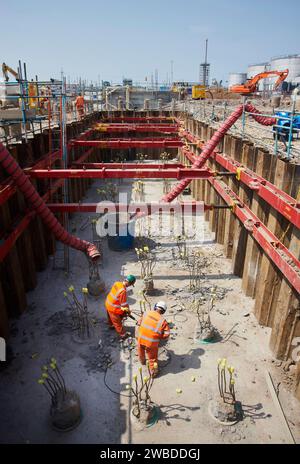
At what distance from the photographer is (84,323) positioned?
761cm

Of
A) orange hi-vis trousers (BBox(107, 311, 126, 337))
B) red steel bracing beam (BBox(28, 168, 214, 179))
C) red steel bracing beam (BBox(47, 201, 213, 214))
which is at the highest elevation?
red steel bracing beam (BBox(28, 168, 214, 179))

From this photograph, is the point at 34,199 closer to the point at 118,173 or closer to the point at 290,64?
the point at 118,173

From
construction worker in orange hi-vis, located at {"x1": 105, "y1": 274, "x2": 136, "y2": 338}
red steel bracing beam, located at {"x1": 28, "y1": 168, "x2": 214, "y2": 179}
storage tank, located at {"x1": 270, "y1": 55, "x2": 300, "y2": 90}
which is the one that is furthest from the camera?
storage tank, located at {"x1": 270, "y1": 55, "x2": 300, "y2": 90}

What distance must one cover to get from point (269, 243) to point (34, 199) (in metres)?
5.15

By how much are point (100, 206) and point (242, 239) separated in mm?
3910

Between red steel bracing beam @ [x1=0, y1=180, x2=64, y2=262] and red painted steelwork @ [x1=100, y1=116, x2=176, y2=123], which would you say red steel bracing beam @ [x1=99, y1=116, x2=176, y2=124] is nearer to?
red painted steelwork @ [x1=100, y1=116, x2=176, y2=123]

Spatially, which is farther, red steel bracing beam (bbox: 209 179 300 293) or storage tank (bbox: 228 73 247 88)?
storage tank (bbox: 228 73 247 88)

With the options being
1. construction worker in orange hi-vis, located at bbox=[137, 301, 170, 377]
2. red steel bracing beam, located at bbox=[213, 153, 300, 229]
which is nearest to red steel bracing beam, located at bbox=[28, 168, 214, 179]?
red steel bracing beam, located at bbox=[213, 153, 300, 229]

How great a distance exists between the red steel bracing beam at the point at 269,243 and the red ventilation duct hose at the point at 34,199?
382cm

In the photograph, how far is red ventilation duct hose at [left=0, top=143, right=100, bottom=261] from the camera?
6.85 metres

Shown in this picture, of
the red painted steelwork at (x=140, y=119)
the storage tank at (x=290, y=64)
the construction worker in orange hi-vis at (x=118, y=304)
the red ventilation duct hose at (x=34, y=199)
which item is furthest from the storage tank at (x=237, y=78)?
the construction worker in orange hi-vis at (x=118, y=304)

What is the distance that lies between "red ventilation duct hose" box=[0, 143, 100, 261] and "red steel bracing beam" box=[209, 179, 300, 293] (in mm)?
3824
